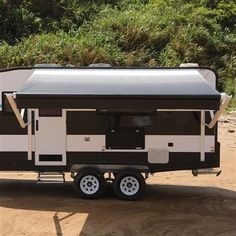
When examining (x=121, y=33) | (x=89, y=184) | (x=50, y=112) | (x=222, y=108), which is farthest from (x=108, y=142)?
(x=121, y=33)

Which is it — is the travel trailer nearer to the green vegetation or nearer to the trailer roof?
the trailer roof

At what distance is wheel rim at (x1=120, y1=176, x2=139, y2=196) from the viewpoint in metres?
11.1

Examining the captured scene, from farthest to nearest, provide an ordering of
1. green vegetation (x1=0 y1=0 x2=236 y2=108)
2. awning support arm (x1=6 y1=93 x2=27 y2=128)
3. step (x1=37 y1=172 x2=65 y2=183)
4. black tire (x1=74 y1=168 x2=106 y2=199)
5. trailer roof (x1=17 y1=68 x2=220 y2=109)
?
green vegetation (x1=0 y1=0 x2=236 y2=108)
step (x1=37 y1=172 x2=65 y2=183)
black tire (x1=74 y1=168 x2=106 y2=199)
awning support arm (x1=6 y1=93 x2=27 y2=128)
trailer roof (x1=17 y1=68 x2=220 y2=109)

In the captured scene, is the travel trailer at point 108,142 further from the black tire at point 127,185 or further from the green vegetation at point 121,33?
the green vegetation at point 121,33

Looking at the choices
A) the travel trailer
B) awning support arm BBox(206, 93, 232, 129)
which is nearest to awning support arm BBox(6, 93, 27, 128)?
the travel trailer

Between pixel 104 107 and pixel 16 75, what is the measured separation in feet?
9.57

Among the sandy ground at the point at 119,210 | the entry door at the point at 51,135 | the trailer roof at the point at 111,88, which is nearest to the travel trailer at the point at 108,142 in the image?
the entry door at the point at 51,135

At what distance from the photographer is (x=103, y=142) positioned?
11.2 m

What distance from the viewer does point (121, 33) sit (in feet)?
107

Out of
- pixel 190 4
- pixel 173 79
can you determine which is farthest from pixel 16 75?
pixel 190 4

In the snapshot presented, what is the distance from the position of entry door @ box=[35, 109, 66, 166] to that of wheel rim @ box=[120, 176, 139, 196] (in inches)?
51.3

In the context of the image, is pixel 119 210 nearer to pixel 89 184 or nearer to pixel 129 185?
pixel 129 185

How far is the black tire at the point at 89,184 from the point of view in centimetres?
1109

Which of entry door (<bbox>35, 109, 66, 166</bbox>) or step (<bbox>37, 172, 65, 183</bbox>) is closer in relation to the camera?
entry door (<bbox>35, 109, 66, 166</bbox>)
